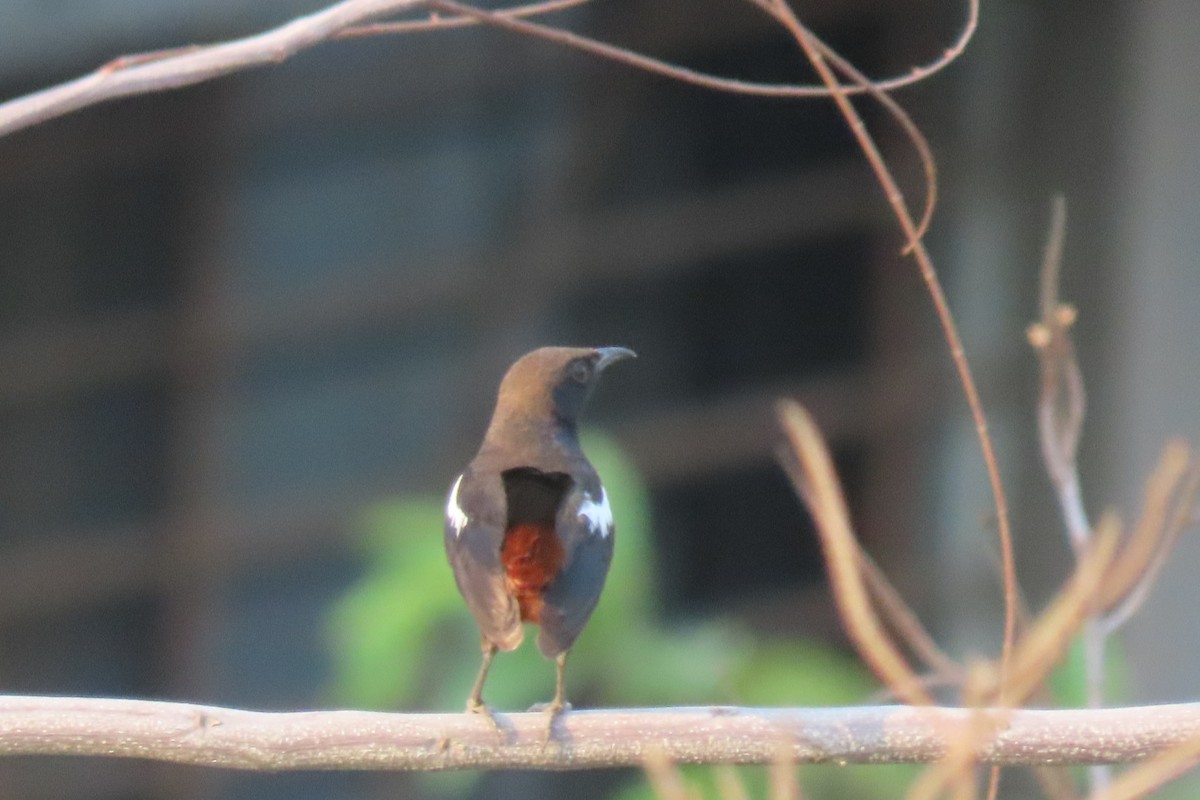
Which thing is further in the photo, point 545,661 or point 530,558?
point 545,661

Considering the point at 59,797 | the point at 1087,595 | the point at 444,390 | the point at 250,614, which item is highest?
the point at 1087,595

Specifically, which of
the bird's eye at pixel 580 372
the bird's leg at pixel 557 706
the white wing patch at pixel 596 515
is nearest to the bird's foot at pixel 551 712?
the bird's leg at pixel 557 706

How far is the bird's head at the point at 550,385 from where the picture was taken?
8.84 feet

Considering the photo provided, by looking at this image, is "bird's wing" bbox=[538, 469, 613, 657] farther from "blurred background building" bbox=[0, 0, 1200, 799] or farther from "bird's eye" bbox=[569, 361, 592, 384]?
"blurred background building" bbox=[0, 0, 1200, 799]

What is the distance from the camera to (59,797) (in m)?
5.71

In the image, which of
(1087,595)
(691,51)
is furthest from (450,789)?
(1087,595)

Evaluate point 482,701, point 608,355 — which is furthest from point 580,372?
point 482,701

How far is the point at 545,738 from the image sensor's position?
6.59 feet

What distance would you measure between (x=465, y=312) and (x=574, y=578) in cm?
319

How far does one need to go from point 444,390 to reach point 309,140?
80cm

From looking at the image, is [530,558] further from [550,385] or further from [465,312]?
[465,312]

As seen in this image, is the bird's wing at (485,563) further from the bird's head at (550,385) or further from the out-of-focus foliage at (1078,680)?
the out-of-focus foliage at (1078,680)

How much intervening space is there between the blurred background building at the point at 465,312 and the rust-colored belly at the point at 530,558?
9.54 feet

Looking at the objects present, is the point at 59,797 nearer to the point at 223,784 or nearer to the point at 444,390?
the point at 223,784
